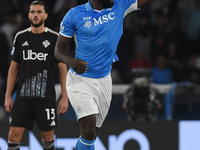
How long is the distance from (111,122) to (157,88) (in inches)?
41.4

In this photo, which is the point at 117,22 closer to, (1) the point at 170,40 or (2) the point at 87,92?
(2) the point at 87,92

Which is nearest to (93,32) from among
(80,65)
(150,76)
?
(80,65)

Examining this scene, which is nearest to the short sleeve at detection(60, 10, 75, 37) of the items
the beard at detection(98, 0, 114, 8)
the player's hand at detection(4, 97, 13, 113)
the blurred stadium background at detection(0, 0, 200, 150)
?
the beard at detection(98, 0, 114, 8)

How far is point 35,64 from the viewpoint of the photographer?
16.0 ft

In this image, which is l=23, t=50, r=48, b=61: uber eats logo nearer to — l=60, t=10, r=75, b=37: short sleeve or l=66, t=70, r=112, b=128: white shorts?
l=66, t=70, r=112, b=128: white shorts

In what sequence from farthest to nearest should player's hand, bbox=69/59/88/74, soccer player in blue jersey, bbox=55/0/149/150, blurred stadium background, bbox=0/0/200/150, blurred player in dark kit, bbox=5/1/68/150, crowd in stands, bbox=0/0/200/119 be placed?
crowd in stands, bbox=0/0/200/119 → blurred stadium background, bbox=0/0/200/150 → blurred player in dark kit, bbox=5/1/68/150 → soccer player in blue jersey, bbox=55/0/149/150 → player's hand, bbox=69/59/88/74

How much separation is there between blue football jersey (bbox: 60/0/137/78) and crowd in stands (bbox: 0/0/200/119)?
3.70 metres

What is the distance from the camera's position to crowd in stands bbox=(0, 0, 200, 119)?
8180mm

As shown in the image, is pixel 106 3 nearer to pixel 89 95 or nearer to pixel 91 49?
pixel 91 49

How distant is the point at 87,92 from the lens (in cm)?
420

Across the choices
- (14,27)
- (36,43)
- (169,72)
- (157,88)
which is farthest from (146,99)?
(14,27)

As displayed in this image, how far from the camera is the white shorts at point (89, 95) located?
415 centimetres

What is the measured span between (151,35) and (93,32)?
15.7 ft

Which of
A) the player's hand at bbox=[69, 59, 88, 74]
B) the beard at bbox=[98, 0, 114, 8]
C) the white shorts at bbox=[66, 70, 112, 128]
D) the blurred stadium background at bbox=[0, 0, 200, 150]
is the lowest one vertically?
the blurred stadium background at bbox=[0, 0, 200, 150]
